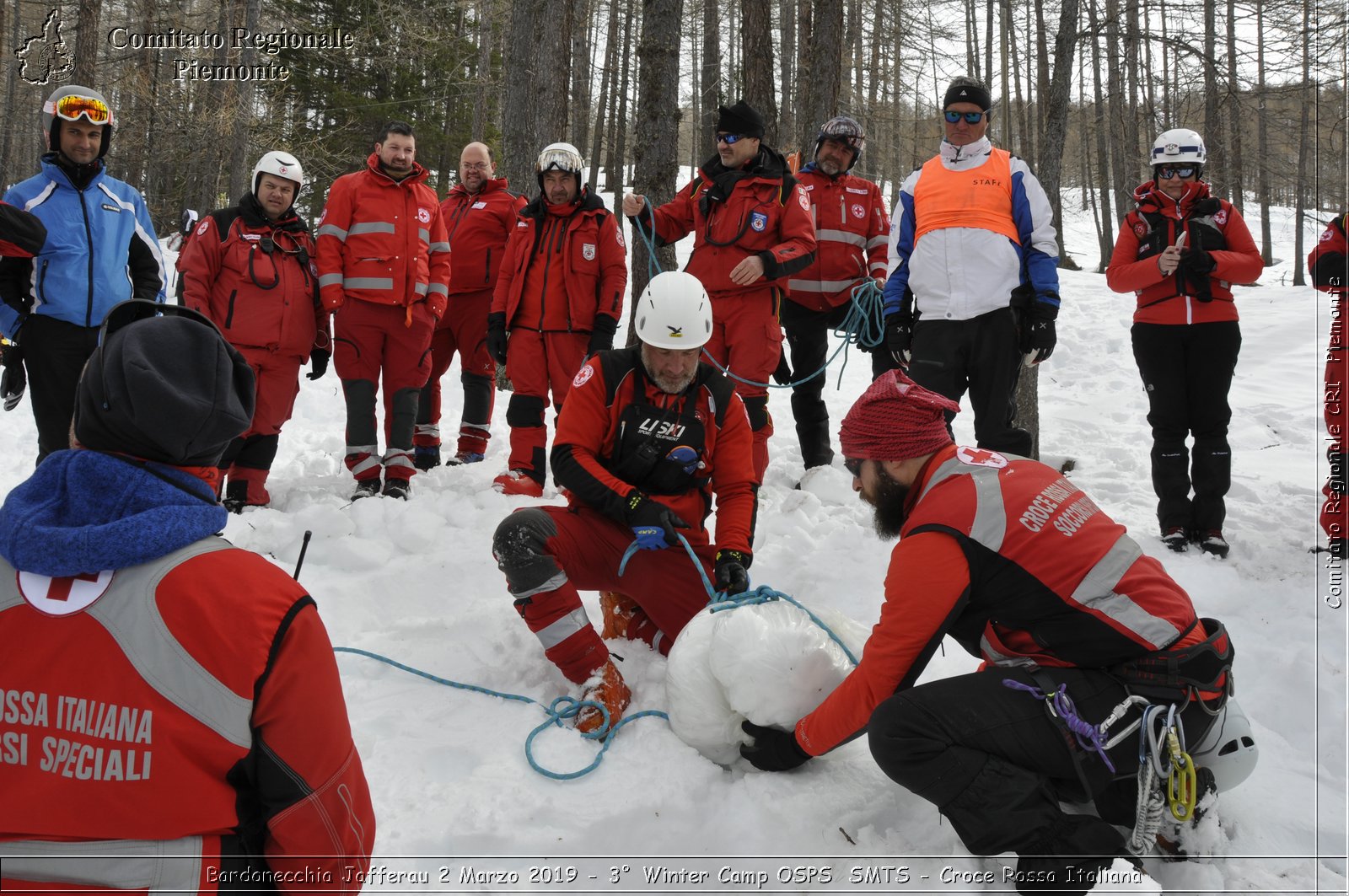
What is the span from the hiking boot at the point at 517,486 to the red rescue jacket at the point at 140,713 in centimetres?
367

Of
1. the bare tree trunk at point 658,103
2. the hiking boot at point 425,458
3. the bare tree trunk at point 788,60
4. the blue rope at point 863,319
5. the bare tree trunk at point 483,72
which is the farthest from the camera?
the bare tree trunk at point 788,60

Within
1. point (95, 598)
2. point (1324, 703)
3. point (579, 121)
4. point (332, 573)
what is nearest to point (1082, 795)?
point (1324, 703)

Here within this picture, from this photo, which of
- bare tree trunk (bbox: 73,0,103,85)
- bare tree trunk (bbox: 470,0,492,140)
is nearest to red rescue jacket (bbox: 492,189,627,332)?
bare tree trunk (bbox: 73,0,103,85)

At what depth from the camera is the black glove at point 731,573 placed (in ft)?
10.4

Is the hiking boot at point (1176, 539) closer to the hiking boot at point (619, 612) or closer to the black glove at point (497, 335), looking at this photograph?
the hiking boot at point (619, 612)

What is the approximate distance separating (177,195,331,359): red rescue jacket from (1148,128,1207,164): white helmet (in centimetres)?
474

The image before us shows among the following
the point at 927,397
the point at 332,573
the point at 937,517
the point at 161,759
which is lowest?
the point at 332,573

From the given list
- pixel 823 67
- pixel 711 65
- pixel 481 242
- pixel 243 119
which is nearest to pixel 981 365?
pixel 481 242

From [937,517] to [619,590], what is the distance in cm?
153

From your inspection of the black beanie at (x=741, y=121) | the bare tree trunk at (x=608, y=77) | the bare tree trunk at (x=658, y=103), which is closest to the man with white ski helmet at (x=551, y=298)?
the black beanie at (x=741, y=121)

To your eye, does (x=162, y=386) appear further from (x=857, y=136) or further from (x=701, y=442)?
(x=857, y=136)

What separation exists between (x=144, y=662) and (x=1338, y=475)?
5347 mm

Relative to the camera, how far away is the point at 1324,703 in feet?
10.8

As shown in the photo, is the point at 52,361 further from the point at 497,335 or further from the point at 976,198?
the point at 976,198
